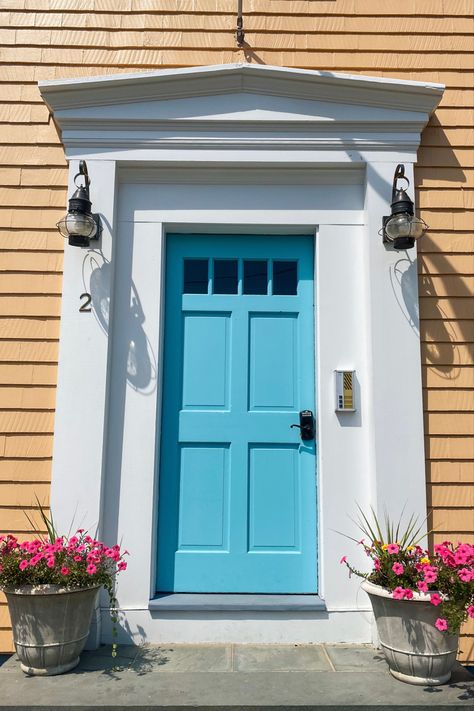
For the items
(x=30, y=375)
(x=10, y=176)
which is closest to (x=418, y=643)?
(x=30, y=375)

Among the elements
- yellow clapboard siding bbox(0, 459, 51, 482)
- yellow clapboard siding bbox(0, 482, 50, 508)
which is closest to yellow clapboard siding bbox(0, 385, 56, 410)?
yellow clapboard siding bbox(0, 459, 51, 482)

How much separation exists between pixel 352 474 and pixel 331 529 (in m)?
0.30

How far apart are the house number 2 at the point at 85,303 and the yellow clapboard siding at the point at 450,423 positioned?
1861 mm

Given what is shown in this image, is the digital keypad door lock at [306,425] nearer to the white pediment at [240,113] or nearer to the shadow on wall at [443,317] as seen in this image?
the shadow on wall at [443,317]

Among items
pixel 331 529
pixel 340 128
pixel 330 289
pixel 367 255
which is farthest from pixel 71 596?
pixel 340 128

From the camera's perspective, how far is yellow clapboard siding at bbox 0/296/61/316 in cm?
305

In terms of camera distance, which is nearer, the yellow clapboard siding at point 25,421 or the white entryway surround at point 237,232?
the white entryway surround at point 237,232

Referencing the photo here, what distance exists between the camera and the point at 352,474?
2934 mm

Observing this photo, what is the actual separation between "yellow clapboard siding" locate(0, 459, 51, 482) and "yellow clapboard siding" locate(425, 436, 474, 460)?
1.98 metres

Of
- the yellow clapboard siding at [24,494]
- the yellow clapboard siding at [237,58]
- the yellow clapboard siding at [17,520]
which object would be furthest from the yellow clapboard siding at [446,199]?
the yellow clapboard siding at [17,520]

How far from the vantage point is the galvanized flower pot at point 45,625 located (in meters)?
2.36

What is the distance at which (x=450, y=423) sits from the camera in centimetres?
295

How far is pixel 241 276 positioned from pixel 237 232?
254 mm

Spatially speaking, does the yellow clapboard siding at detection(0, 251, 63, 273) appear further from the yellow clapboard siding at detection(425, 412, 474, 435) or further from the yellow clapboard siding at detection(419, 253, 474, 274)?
the yellow clapboard siding at detection(425, 412, 474, 435)
